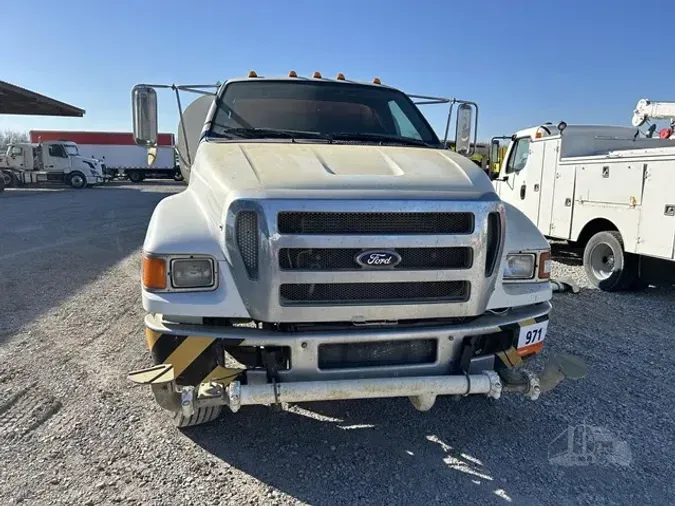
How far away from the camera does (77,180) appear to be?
30.2m

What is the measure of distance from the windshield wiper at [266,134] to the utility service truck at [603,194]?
4795mm

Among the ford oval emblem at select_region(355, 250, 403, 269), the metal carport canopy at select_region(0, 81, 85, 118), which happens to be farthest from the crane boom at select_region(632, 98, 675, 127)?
the metal carport canopy at select_region(0, 81, 85, 118)

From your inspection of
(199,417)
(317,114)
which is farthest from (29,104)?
(199,417)

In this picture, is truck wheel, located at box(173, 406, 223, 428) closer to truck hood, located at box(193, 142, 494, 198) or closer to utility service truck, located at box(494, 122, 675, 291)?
truck hood, located at box(193, 142, 494, 198)

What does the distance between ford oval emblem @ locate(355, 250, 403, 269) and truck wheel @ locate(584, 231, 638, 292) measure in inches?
219

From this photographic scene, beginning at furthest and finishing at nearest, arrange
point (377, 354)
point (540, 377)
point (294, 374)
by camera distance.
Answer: point (540, 377)
point (377, 354)
point (294, 374)

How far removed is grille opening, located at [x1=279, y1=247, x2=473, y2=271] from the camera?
2.65 meters

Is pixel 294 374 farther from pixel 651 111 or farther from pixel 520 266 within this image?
pixel 651 111

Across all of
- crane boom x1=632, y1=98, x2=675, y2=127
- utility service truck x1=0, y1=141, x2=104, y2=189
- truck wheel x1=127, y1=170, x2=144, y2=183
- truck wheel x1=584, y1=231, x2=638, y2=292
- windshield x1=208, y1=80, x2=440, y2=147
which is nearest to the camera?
windshield x1=208, y1=80, x2=440, y2=147

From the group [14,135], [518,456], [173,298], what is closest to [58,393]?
[173,298]

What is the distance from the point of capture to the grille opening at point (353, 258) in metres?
2.65

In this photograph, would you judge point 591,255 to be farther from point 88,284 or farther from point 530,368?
point 88,284

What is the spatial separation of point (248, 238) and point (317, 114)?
2.03 m

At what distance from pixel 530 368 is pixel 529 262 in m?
1.61
